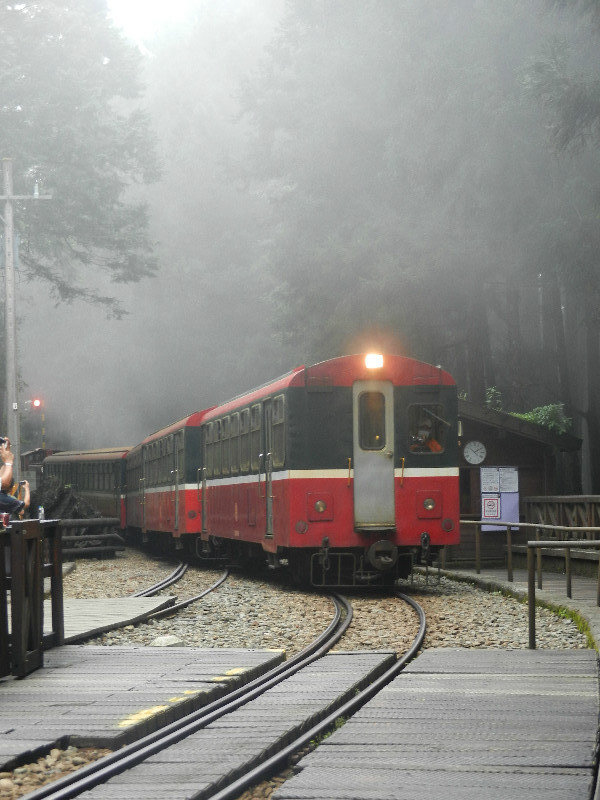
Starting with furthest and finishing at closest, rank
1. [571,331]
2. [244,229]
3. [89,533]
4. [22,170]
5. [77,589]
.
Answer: [244,229], [571,331], [22,170], [89,533], [77,589]

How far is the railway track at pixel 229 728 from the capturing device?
182 inches

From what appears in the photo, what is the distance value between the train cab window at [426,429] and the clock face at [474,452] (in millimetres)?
5152

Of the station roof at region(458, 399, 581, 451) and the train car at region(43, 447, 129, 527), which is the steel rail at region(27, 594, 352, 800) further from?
the train car at region(43, 447, 129, 527)

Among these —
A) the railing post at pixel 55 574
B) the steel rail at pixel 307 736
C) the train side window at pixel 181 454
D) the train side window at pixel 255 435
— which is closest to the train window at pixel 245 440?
the train side window at pixel 255 435

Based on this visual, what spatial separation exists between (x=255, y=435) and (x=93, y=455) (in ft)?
69.5

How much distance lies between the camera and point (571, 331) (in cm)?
3566

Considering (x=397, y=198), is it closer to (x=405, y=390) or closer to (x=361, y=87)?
(x=361, y=87)

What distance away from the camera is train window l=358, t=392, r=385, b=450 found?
14445 mm

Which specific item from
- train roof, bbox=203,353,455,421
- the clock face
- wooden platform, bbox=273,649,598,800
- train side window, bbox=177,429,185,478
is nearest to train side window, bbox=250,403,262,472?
train roof, bbox=203,353,455,421

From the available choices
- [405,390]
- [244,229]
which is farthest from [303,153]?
[244,229]

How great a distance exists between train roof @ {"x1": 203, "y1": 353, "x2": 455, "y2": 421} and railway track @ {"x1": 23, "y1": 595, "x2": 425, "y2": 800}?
6424 mm

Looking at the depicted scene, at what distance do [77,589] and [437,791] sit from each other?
12.1 meters

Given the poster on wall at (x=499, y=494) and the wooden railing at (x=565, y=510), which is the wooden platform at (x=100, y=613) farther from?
the poster on wall at (x=499, y=494)

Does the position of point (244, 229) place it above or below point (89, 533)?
above
